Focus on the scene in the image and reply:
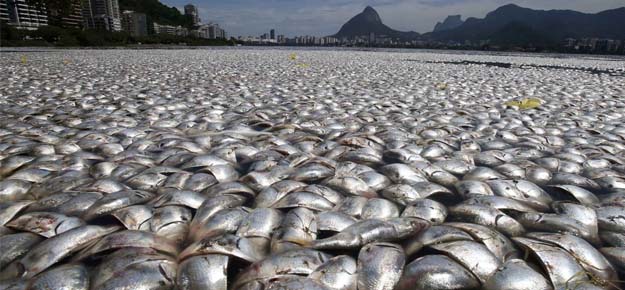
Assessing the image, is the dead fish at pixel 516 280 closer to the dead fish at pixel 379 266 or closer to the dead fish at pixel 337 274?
the dead fish at pixel 379 266

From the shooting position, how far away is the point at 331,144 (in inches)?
121

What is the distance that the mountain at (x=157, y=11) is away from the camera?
102m

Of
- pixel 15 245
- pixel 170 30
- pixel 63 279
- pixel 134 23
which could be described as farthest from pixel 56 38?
pixel 63 279

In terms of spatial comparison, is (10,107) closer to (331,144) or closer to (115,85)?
(115,85)

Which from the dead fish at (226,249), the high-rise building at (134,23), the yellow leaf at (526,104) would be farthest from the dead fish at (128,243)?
the high-rise building at (134,23)

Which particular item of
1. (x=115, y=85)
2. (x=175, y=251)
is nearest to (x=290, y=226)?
(x=175, y=251)

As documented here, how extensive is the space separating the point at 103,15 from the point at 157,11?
15051 mm

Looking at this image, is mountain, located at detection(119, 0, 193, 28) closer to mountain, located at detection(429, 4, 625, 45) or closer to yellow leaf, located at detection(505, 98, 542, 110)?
mountain, located at detection(429, 4, 625, 45)

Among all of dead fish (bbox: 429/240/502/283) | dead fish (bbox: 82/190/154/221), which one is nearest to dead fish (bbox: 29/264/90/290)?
dead fish (bbox: 82/190/154/221)

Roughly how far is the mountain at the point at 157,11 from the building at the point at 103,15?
3.32 metres

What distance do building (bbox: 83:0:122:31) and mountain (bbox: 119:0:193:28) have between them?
10.9 feet

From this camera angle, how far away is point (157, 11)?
105 metres

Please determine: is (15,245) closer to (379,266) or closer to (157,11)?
(379,266)

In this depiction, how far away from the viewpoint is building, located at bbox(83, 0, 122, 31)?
87.2m
